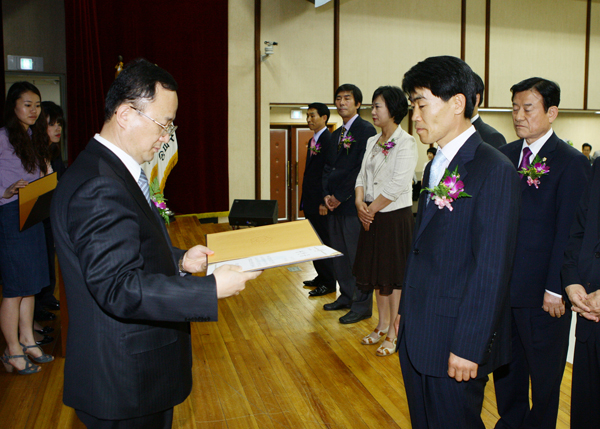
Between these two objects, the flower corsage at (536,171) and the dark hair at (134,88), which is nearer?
the dark hair at (134,88)

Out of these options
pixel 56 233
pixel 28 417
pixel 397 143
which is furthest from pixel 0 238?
pixel 397 143

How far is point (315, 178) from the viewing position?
428cm

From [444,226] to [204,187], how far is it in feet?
21.4

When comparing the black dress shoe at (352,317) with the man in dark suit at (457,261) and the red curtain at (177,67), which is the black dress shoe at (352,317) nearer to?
the man in dark suit at (457,261)

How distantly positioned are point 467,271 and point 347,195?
2.33m

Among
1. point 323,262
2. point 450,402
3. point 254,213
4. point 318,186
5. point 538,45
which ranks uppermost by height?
point 538,45

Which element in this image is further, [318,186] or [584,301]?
[318,186]

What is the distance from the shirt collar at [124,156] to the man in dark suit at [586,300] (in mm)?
1533

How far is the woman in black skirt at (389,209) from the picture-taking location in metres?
3.05

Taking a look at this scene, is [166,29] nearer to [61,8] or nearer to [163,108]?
[61,8]

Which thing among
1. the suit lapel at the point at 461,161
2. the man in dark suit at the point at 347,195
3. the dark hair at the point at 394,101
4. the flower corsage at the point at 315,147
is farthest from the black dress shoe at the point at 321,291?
the suit lapel at the point at 461,161

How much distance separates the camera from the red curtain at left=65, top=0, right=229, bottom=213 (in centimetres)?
608

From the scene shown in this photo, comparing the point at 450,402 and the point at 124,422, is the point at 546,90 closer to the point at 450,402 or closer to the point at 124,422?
the point at 450,402

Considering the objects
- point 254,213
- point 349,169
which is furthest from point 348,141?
point 254,213
